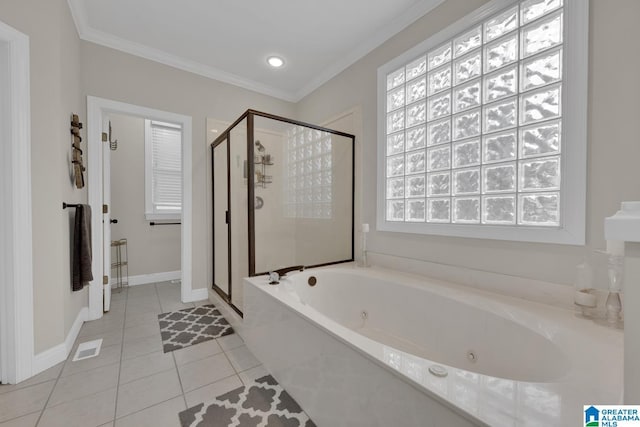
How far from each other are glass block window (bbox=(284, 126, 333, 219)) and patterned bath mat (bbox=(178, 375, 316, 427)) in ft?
4.50

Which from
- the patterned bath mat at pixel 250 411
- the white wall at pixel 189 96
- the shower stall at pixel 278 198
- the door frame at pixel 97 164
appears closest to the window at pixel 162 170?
the white wall at pixel 189 96

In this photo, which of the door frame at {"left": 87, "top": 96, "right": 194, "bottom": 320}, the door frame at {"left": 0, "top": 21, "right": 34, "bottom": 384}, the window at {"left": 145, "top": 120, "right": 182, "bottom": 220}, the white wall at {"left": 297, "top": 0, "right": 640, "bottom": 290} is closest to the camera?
the white wall at {"left": 297, "top": 0, "right": 640, "bottom": 290}

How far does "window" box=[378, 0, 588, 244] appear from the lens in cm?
130

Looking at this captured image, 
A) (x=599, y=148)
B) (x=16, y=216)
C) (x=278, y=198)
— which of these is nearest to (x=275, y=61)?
A: (x=278, y=198)

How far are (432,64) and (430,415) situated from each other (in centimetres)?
211

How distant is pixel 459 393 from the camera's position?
2.25 feet

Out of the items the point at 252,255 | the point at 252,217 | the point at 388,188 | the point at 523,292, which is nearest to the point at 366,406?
the point at 523,292

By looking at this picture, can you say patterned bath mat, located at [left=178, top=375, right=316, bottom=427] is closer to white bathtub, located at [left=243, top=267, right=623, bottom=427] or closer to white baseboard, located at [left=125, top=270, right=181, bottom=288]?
white bathtub, located at [left=243, top=267, right=623, bottom=427]

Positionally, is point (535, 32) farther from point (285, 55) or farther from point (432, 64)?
point (285, 55)

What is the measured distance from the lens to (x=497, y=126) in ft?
Answer: 5.10

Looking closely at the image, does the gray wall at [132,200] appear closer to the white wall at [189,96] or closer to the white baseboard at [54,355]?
the white wall at [189,96]

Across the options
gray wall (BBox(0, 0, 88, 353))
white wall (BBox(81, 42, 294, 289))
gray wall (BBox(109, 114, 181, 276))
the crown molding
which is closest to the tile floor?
gray wall (BBox(0, 0, 88, 353))

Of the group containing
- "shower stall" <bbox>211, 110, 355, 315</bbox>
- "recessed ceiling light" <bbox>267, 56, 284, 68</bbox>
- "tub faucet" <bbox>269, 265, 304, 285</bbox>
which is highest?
"recessed ceiling light" <bbox>267, 56, 284, 68</bbox>
